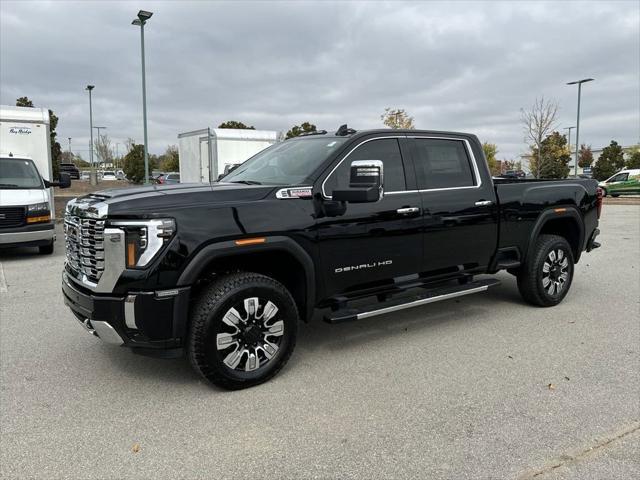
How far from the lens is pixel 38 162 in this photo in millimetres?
12312

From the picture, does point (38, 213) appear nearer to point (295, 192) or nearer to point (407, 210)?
point (295, 192)

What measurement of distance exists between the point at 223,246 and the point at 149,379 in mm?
1275

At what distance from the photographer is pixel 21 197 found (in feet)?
31.6

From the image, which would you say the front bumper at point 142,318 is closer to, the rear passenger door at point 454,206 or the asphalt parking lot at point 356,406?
the asphalt parking lot at point 356,406

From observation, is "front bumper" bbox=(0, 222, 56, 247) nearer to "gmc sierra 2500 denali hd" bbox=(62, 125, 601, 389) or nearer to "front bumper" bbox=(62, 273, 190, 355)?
"gmc sierra 2500 denali hd" bbox=(62, 125, 601, 389)

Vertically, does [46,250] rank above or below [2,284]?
above

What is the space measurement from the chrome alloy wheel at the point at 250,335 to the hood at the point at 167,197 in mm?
757

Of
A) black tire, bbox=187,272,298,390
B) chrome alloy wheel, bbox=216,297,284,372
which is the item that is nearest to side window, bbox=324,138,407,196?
black tire, bbox=187,272,298,390

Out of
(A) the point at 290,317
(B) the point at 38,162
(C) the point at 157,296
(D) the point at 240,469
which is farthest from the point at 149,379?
(B) the point at 38,162

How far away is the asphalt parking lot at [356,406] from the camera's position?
2.86m

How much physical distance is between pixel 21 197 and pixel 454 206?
826cm

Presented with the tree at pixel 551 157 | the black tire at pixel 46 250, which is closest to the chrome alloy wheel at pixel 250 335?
the black tire at pixel 46 250

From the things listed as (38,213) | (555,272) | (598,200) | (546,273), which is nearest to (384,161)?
(546,273)

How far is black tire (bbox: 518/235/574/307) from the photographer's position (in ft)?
19.1
